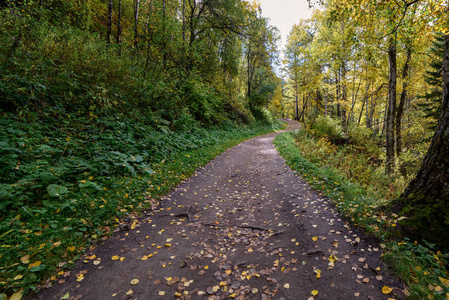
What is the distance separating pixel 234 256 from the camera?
3.45 metres

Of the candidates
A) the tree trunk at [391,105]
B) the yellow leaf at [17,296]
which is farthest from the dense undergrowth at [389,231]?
the yellow leaf at [17,296]

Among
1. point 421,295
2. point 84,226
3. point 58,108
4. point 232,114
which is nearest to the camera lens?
point 421,295

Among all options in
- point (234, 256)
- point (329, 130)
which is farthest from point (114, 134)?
point (329, 130)

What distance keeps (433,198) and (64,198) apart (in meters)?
6.48

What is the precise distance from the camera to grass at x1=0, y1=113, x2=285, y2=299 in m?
2.73

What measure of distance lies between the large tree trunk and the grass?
16.9 ft

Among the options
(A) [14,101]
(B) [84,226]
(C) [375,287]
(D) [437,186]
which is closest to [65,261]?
(B) [84,226]

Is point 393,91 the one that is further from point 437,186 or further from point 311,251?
point 311,251

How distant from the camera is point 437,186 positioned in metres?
2.91

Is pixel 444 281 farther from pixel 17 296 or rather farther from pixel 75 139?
pixel 75 139

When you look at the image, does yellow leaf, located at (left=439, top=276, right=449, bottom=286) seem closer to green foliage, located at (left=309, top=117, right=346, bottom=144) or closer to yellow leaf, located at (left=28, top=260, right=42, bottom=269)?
yellow leaf, located at (left=28, top=260, right=42, bottom=269)

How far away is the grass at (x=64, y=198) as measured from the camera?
273 cm

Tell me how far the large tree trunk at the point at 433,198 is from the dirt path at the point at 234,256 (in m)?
0.74

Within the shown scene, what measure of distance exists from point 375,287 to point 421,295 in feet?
1.41
